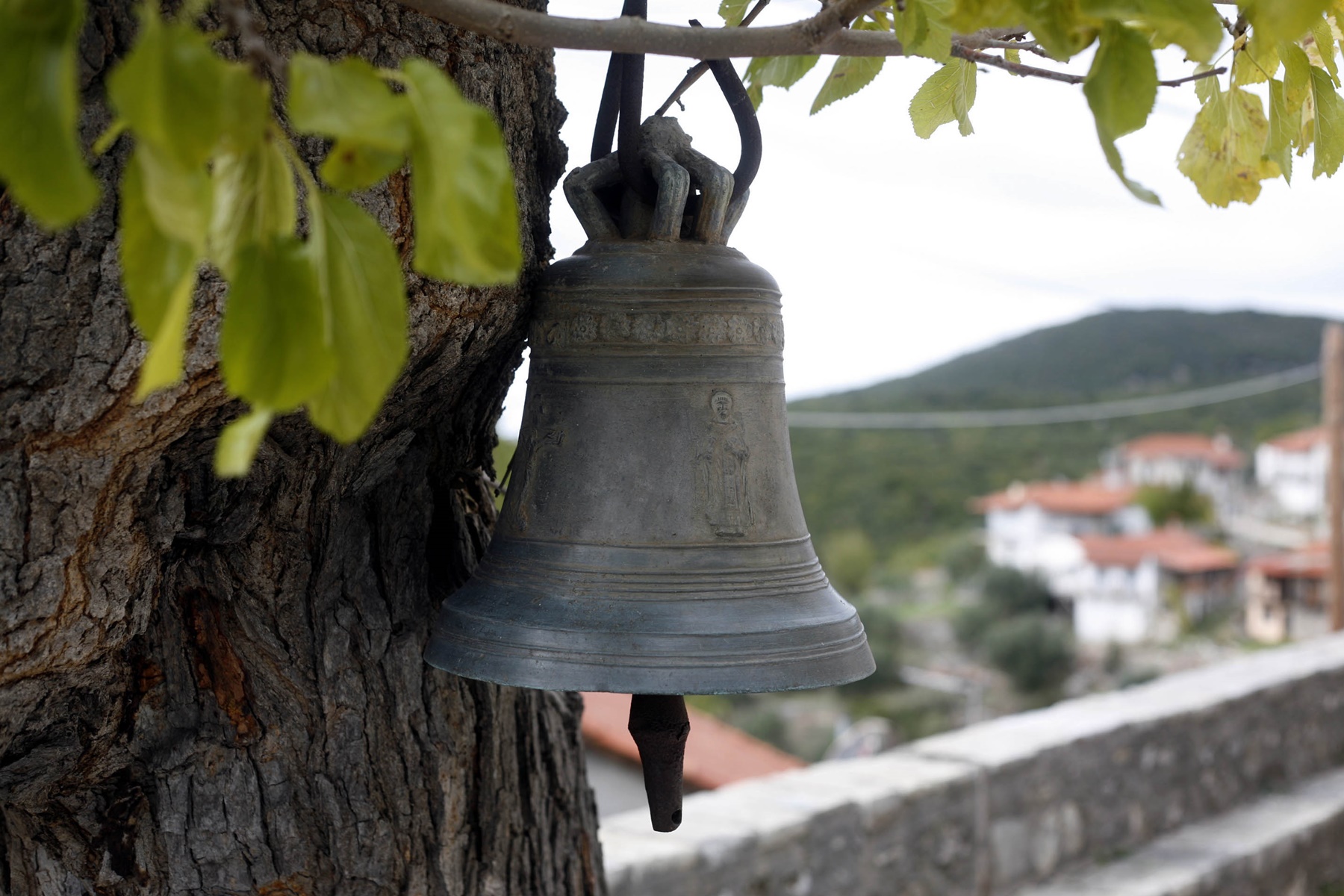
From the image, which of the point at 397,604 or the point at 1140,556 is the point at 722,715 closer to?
the point at 1140,556

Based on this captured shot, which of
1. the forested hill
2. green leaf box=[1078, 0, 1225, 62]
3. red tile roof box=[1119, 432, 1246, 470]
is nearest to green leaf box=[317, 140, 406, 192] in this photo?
green leaf box=[1078, 0, 1225, 62]

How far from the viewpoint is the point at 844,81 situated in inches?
47.1

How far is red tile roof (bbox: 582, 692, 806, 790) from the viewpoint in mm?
4938

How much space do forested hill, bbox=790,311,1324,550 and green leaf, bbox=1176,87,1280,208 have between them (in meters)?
22.9

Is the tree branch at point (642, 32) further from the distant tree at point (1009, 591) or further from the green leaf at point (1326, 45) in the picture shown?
the distant tree at point (1009, 591)

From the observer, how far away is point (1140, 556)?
25109 mm

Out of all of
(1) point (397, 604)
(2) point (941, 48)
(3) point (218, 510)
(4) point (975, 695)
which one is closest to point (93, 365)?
(3) point (218, 510)

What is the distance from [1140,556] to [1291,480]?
6744 millimetres

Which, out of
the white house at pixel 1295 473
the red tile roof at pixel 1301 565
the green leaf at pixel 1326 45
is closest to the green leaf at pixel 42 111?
the green leaf at pixel 1326 45

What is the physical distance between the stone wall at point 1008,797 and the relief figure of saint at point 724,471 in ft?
4.84

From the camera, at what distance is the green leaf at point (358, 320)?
0.47 metres

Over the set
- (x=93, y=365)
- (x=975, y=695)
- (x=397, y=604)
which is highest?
(x=93, y=365)

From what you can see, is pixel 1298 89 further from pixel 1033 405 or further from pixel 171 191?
pixel 1033 405

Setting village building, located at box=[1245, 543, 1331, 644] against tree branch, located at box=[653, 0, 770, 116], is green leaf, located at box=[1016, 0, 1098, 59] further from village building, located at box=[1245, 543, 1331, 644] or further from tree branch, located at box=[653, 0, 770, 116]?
village building, located at box=[1245, 543, 1331, 644]
